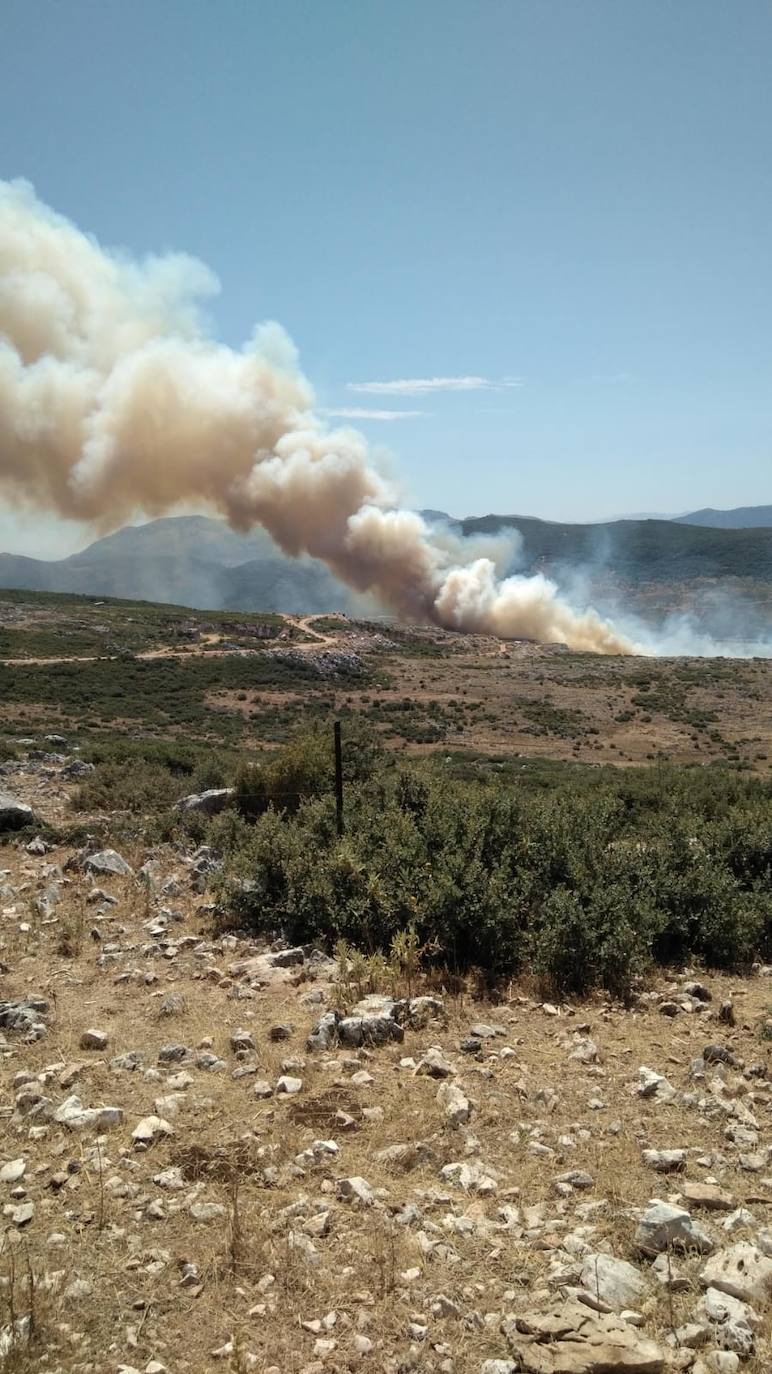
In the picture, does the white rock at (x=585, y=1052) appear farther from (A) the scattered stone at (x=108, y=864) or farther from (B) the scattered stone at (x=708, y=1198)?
(A) the scattered stone at (x=108, y=864)

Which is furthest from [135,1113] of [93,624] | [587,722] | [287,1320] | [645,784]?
[93,624]

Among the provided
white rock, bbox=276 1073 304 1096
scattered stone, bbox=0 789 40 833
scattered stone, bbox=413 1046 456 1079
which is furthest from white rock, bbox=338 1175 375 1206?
scattered stone, bbox=0 789 40 833

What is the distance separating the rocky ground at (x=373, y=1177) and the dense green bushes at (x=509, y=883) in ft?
2.46

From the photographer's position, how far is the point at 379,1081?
6578 millimetres

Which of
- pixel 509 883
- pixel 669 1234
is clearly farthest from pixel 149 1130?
pixel 509 883

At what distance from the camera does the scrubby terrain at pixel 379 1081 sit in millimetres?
4184

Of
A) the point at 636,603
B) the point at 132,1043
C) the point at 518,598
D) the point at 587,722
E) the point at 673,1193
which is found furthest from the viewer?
the point at 636,603

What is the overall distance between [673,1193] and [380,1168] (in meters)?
1.79

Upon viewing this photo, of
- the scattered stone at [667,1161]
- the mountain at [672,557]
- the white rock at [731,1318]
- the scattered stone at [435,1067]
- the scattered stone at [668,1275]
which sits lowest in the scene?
the scattered stone at [435,1067]

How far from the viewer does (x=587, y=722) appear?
51.0m

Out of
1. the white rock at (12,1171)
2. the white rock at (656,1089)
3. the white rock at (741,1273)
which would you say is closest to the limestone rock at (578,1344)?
the white rock at (741,1273)

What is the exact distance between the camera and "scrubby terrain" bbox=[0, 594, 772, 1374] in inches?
165

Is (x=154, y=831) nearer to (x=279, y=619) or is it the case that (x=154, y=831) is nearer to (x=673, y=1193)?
(x=673, y=1193)

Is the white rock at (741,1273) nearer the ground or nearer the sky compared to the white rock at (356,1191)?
nearer the sky
